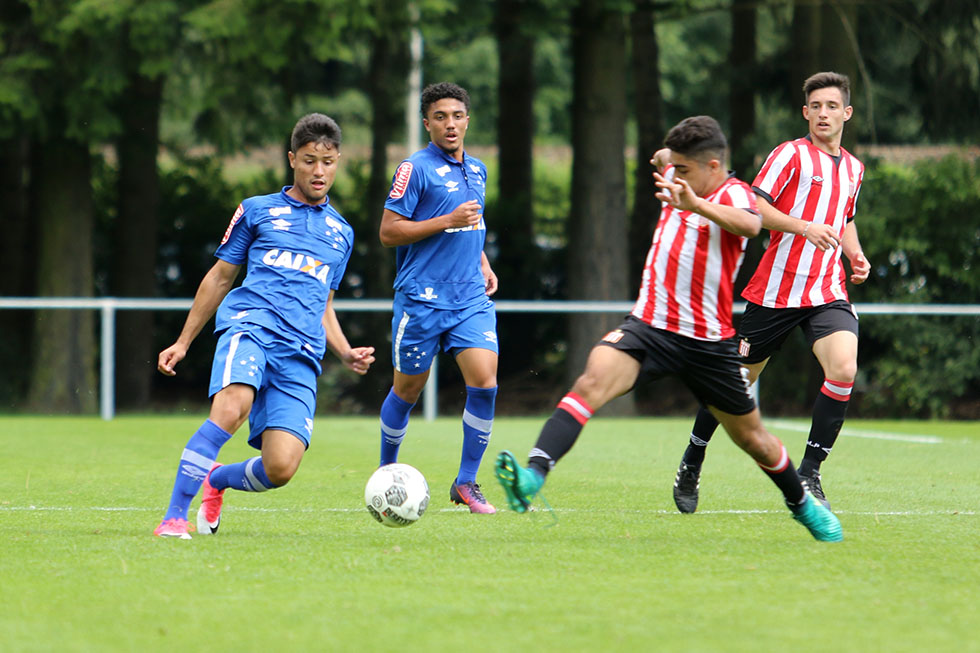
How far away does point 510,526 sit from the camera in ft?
21.4

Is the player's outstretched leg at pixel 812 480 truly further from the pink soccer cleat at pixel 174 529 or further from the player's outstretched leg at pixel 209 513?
the pink soccer cleat at pixel 174 529

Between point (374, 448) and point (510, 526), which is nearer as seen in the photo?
point (510, 526)

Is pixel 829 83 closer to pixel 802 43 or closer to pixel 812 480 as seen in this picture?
pixel 812 480

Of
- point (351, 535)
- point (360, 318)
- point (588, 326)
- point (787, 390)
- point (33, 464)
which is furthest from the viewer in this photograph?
point (360, 318)

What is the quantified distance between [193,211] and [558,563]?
54.7 ft

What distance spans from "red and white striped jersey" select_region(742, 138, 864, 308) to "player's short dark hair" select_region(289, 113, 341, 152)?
244 cm

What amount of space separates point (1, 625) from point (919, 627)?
2919 millimetres

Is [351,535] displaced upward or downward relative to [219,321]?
downward

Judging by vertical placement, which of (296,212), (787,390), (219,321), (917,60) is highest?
(917,60)

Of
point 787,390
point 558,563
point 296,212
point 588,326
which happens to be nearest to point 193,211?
point 588,326

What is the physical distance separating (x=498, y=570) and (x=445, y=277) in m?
2.43

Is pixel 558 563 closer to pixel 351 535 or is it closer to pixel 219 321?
pixel 351 535

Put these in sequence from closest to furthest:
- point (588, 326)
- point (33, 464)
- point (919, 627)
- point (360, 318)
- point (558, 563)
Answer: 1. point (919, 627)
2. point (558, 563)
3. point (33, 464)
4. point (588, 326)
5. point (360, 318)

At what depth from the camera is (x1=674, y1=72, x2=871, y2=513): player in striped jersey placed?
7.34m
